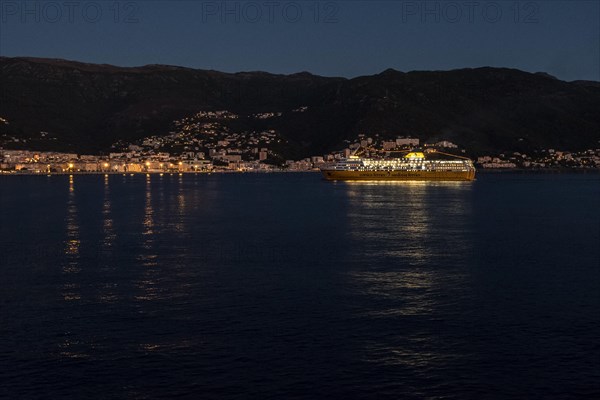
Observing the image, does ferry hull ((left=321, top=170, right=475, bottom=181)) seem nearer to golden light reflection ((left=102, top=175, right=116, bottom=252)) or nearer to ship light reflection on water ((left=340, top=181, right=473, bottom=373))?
golden light reflection ((left=102, top=175, right=116, bottom=252))

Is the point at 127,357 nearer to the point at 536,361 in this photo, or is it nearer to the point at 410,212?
the point at 536,361

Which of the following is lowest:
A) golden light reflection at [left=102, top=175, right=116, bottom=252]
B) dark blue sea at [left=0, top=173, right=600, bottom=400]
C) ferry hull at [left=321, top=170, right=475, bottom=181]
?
dark blue sea at [left=0, top=173, right=600, bottom=400]

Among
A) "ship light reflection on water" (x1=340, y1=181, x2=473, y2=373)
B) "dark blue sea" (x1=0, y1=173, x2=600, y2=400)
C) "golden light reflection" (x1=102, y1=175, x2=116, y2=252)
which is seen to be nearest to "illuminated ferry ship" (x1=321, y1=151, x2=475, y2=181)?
"golden light reflection" (x1=102, y1=175, x2=116, y2=252)

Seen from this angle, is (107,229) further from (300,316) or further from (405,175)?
(405,175)

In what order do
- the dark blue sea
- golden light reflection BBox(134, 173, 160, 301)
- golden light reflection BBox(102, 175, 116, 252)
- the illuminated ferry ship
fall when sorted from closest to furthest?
the dark blue sea
golden light reflection BBox(134, 173, 160, 301)
golden light reflection BBox(102, 175, 116, 252)
the illuminated ferry ship

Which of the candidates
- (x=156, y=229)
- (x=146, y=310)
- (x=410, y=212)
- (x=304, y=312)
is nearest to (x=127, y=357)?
(x=146, y=310)

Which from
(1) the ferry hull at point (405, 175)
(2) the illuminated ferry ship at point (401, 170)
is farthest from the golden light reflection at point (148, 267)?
(2) the illuminated ferry ship at point (401, 170)
